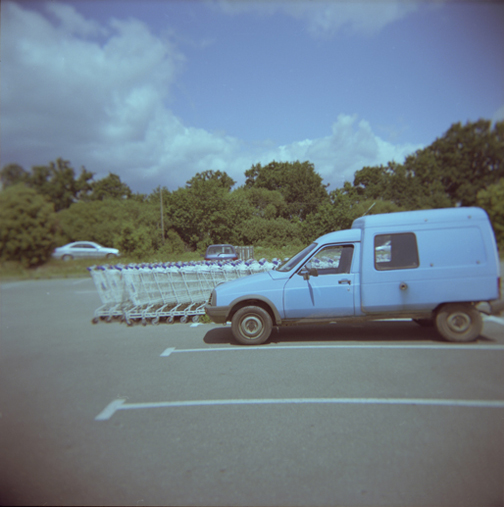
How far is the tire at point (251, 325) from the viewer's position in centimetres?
617

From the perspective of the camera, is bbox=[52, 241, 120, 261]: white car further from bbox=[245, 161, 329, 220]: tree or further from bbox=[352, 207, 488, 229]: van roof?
bbox=[352, 207, 488, 229]: van roof

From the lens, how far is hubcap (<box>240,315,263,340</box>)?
6234mm

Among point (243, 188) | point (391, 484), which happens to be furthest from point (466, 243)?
point (391, 484)

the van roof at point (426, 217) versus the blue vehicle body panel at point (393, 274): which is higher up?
the van roof at point (426, 217)

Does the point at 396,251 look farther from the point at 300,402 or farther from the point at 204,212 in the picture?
the point at 204,212

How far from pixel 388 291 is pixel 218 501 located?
14.1 ft

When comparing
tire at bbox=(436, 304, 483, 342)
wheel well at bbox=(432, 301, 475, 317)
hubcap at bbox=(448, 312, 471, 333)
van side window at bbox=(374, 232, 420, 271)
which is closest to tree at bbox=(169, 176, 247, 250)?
van side window at bbox=(374, 232, 420, 271)

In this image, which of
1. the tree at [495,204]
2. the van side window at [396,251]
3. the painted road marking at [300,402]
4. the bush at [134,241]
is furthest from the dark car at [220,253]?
the tree at [495,204]

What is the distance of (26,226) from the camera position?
9.63 ft

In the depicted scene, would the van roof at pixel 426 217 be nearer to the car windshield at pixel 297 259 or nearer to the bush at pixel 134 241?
the car windshield at pixel 297 259

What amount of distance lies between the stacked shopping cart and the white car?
Answer: 111 inches

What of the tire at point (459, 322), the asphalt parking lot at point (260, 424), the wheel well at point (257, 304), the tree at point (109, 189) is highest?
the tree at point (109, 189)

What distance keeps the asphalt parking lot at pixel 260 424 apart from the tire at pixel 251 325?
0.22 m

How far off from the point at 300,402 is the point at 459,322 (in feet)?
11.2
